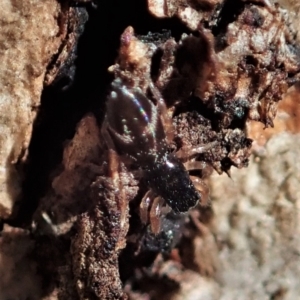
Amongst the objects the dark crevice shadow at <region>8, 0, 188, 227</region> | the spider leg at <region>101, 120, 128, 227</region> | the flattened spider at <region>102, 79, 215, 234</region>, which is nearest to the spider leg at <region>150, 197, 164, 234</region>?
the flattened spider at <region>102, 79, 215, 234</region>

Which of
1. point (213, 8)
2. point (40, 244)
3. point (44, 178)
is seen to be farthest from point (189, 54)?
point (40, 244)

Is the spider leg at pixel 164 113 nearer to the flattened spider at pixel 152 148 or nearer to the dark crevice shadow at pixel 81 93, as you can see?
the flattened spider at pixel 152 148

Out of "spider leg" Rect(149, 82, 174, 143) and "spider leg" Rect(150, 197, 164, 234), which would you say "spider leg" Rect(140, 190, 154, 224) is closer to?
"spider leg" Rect(150, 197, 164, 234)

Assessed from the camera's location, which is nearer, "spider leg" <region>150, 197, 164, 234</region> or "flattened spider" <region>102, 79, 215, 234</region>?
"flattened spider" <region>102, 79, 215, 234</region>

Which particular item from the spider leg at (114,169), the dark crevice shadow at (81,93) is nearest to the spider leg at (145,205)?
the spider leg at (114,169)

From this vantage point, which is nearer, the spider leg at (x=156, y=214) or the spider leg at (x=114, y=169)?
the spider leg at (x=114, y=169)

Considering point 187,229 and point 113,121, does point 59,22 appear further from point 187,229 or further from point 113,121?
point 187,229

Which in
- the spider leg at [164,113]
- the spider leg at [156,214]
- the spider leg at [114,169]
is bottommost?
the spider leg at [156,214]
